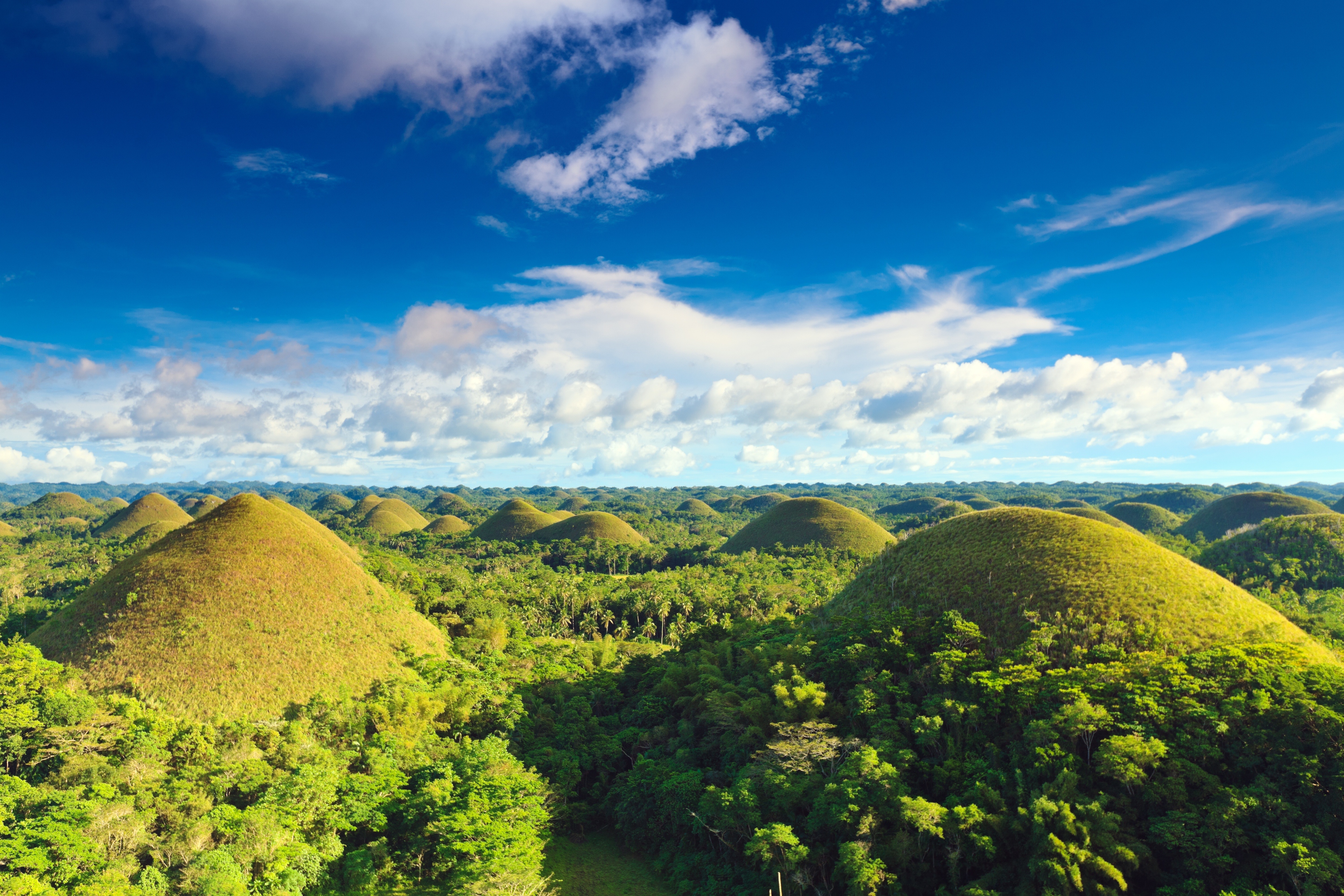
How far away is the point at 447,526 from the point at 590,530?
147 feet

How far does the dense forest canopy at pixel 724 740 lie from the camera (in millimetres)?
17719

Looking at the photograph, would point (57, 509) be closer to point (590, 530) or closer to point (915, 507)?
point (590, 530)

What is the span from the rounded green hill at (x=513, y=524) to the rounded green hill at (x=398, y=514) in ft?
81.3

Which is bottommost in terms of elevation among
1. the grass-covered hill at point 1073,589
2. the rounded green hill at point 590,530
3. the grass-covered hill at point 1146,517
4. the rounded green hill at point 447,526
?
the rounded green hill at point 447,526

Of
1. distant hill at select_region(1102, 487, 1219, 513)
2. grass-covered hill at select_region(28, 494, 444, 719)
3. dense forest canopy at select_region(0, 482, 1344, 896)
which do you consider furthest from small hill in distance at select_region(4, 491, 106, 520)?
distant hill at select_region(1102, 487, 1219, 513)

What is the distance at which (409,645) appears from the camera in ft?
123

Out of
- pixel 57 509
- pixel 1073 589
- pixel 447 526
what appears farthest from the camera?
pixel 57 509

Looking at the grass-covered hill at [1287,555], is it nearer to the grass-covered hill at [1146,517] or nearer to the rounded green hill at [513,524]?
the grass-covered hill at [1146,517]

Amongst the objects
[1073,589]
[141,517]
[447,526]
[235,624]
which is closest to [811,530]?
[1073,589]

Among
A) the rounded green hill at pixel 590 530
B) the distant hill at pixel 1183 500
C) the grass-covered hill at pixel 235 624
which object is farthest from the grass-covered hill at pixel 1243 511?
the grass-covered hill at pixel 235 624

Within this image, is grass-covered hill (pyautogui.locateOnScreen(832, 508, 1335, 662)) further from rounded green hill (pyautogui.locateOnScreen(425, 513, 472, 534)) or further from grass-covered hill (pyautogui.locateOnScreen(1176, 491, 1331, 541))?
rounded green hill (pyautogui.locateOnScreen(425, 513, 472, 534))

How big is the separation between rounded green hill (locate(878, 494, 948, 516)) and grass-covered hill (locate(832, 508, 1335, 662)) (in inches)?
5050

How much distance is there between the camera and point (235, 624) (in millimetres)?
32031

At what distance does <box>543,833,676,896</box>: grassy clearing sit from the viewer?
22750 mm
